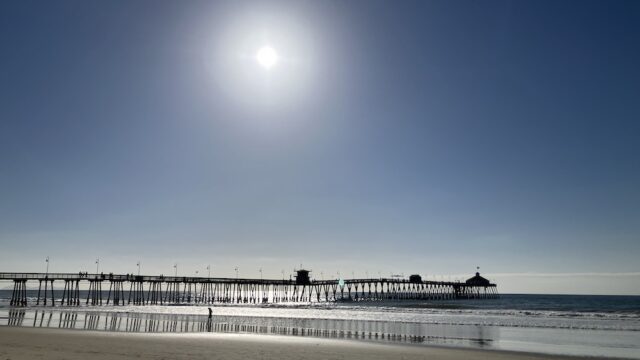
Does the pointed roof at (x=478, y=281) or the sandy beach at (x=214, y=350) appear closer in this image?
the sandy beach at (x=214, y=350)

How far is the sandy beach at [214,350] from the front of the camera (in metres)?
16.0

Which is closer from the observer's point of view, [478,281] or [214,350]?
[214,350]

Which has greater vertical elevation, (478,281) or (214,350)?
(478,281)

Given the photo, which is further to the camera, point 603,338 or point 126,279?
point 126,279

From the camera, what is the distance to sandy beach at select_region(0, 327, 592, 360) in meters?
16.0

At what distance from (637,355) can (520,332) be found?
11.3m

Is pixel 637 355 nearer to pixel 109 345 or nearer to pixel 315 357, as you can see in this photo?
pixel 315 357

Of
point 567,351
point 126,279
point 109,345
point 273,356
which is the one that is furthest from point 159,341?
point 126,279

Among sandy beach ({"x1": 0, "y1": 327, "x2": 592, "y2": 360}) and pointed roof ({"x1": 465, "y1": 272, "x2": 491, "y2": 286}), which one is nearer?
sandy beach ({"x1": 0, "y1": 327, "x2": 592, "y2": 360})

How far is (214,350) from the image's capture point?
18047 mm

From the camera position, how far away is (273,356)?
54.6 ft

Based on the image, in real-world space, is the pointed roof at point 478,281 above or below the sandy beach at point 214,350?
above

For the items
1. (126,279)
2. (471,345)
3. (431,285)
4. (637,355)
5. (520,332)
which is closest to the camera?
(637,355)

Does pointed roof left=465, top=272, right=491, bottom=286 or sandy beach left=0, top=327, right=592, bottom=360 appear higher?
pointed roof left=465, top=272, right=491, bottom=286
